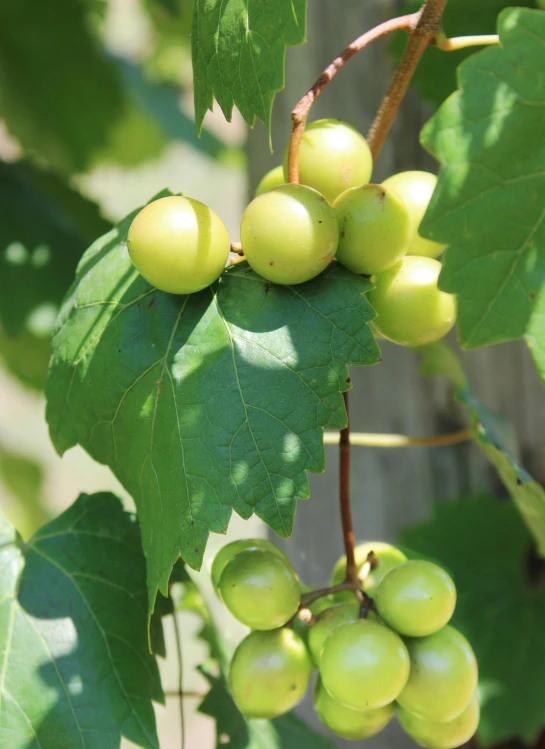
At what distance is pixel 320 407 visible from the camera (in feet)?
2.43

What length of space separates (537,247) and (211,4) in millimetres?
365

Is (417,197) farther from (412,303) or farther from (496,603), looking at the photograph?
(496,603)

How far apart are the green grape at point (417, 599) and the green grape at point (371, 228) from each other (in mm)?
292

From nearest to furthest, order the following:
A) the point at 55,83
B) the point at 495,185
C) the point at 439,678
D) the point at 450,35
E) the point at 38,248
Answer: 1. the point at 495,185
2. the point at 439,678
3. the point at 450,35
4. the point at 38,248
5. the point at 55,83

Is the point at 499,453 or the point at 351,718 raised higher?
the point at 499,453

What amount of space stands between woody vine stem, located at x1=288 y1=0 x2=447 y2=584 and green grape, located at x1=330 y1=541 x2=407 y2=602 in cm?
3

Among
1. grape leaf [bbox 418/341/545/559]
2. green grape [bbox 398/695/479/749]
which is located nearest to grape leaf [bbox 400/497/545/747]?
grape leaf [bbox 418/341/545/559]

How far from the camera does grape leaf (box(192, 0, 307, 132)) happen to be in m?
0.69

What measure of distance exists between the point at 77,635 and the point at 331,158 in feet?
1.84

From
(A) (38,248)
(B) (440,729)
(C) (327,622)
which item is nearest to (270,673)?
(C) (327,622)

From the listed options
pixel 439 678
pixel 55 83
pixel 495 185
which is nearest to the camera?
pixel 495 185

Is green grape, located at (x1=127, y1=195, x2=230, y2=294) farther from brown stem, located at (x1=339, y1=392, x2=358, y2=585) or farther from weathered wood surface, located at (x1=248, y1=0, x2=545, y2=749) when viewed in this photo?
weathered wood surface, located at (x1=248, y1=0, x2=545, y2=749)

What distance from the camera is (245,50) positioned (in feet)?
2.33

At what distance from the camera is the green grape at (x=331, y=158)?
0.79 meters
